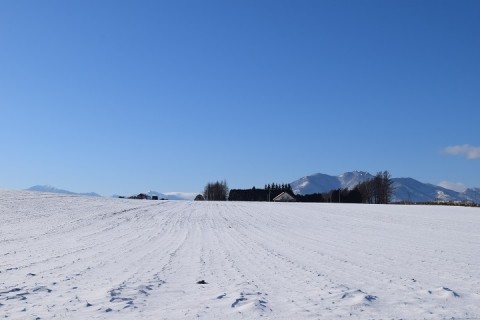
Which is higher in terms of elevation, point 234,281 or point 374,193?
point 374,193

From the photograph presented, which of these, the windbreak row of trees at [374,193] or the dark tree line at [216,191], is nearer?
the windbreak row of trees at [374,193]

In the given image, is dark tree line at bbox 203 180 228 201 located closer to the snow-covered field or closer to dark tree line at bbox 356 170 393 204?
dark tree line at bbox 356 170 393 204

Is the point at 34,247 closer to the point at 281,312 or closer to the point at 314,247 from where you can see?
the point at 314,247

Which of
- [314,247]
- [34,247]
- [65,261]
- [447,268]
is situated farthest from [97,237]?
[447,268]

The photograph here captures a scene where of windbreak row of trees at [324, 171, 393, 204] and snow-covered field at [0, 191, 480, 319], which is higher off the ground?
windbreak row of trees at [324, 171, 393, 204]

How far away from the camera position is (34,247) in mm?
16672

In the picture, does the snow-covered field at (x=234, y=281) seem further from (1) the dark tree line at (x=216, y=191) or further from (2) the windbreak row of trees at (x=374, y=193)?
(1) the dark tree line at (x=216, y=191)

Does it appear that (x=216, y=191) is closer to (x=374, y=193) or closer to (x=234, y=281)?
(x=374, y=193)

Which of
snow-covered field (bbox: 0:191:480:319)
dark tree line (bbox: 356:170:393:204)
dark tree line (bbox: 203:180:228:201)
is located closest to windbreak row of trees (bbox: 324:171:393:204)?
dark tree line (bbox: 356:170:393:204)

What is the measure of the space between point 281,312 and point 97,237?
617 inches

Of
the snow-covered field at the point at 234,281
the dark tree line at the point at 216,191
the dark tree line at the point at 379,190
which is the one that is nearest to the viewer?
the snow-covered field at the point at 234,281

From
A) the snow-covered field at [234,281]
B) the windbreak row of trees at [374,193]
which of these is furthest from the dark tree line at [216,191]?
the snow-covered field at [234,281]

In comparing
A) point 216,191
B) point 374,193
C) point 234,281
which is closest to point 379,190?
point 374,193

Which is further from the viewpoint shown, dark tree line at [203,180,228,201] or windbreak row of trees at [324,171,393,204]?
dark tree line at [203,180,228,201]
